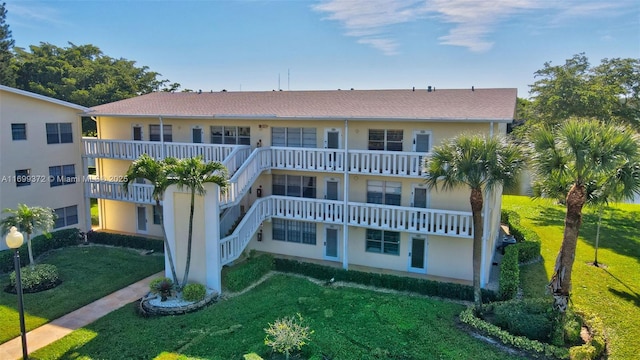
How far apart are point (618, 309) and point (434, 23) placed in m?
13.8

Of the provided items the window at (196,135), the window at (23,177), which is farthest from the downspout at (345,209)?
the window at (23,177)

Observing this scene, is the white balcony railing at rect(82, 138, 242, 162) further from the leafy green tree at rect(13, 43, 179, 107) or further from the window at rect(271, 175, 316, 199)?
the leafy green tree at rect(13, 43, 179, 107)

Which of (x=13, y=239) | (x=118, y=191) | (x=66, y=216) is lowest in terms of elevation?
(x=66, y=216)

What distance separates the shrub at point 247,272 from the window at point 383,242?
434cm

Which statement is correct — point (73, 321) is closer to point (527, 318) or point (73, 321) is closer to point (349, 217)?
point (349, 217)

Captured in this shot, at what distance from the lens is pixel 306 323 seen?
1270 cm

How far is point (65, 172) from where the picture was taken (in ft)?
69.4

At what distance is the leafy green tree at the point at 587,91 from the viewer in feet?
95.8

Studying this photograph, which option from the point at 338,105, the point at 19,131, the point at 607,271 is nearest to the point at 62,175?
the point at 19,131

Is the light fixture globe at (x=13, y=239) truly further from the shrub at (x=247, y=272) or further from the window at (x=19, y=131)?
the window at (x=19, y=131)

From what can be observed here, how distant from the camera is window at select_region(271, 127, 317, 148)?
18.5 meters

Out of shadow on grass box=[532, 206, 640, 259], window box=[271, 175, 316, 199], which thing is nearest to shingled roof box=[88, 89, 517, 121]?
window box=[271, 175, 316, 199]

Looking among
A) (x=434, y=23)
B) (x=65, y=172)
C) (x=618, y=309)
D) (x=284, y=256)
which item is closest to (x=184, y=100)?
(x=65, y=172)

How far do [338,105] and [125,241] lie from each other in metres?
12.2
